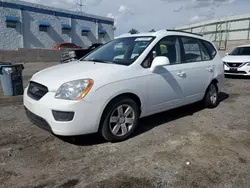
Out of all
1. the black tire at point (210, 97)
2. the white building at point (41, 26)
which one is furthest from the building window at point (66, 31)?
the black tire at point (210, 97)

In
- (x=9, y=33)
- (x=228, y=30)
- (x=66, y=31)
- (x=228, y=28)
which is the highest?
(x=228, y=28)

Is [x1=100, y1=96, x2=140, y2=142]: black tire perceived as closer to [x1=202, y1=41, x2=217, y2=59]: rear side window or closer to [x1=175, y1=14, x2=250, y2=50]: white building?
[x1=202, y1=41, x2=217, y2=59]: rear side window

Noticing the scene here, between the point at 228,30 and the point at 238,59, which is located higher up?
the point at 228,30

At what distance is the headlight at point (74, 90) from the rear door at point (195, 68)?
2.04m

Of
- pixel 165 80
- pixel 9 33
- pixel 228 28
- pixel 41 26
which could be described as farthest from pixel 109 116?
pixel 228 28

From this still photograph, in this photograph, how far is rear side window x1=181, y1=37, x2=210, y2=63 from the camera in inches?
183

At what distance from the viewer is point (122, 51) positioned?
415 centimetres

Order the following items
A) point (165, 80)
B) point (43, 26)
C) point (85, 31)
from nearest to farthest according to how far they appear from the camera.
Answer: point (165, 80)
point (43, 26)
point (85, 31)

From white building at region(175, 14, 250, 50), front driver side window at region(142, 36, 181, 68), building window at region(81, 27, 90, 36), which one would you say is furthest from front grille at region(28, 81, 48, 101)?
building window at region(81, 27, 90, 36)

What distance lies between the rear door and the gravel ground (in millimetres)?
631

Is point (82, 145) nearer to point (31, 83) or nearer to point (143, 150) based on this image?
point (143, 150)

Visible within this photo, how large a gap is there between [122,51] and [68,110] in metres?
1.64

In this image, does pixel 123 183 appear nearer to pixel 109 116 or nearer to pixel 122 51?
pixel 109 116

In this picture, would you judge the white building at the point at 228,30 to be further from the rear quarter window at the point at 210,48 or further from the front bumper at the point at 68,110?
the front bumper at the point at 68,110
